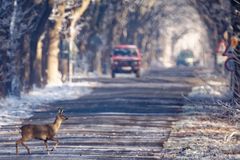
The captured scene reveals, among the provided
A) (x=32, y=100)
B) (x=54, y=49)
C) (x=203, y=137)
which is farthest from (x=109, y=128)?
(x=54, y=49)

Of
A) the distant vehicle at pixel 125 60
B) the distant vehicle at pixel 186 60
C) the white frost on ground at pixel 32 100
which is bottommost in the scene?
the distant vehicle at pixel 186 60

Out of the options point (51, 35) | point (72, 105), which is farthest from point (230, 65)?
point (51, 35)

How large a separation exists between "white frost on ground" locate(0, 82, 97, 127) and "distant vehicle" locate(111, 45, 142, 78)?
14.6m

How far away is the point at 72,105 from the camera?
31625mm

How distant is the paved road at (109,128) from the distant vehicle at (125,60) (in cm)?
2328

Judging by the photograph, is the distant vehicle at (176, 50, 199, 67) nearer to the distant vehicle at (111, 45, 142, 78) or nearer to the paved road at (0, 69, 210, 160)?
the distant vehicle at (111, 45, 142, 78)

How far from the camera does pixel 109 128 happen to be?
73.3 feet

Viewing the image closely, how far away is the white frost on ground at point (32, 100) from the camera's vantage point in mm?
26172

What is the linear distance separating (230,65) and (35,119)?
748 centimetres

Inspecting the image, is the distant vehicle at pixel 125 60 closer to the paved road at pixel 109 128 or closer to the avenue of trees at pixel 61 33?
the avenue of trees at pixel 61 33

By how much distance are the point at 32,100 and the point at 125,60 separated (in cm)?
2720

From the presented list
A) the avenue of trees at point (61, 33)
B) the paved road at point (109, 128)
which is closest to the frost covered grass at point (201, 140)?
the paved road at point (109, 128)

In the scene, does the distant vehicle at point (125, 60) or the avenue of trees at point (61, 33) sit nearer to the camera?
the avenue of trees at point (61, 33)

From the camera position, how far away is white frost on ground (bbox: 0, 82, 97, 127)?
2617 centimetres
